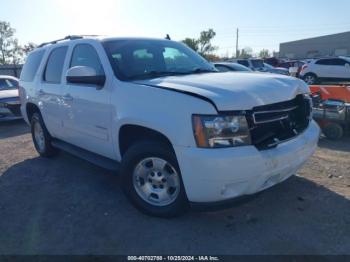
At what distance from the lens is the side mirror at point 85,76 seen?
3686mm

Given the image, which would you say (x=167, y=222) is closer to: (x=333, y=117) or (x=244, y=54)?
(x=333, y=117)

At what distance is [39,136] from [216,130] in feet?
14.1

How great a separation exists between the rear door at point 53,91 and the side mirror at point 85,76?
42.8 inches

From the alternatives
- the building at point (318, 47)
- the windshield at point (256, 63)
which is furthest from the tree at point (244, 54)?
the windshield at point (256, 63)

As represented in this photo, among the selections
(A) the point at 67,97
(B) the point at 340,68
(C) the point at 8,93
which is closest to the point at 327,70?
(B) the point at 340,68

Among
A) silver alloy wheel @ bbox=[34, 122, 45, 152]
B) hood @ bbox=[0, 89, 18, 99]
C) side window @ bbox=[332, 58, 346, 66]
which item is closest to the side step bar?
silver alloy wheel @ bbox=[34, 122, 45, 152]

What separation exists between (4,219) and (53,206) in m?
0.54

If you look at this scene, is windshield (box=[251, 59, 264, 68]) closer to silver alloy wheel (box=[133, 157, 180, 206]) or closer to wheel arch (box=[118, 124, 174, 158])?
wheel arch (box=[118, 124, 174, 158])

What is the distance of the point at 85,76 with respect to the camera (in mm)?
3693

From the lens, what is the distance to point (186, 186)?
3.05 m

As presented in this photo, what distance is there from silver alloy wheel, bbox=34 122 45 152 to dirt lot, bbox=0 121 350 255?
3.89ft

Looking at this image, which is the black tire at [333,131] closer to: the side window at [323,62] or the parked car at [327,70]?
the parked car at [327,70]

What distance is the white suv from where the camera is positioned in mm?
2897

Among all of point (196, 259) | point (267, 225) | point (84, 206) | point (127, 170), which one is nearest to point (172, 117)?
point (127, 170)
